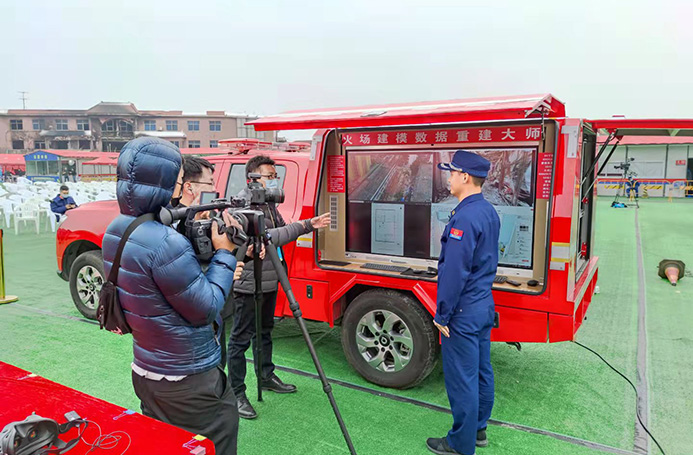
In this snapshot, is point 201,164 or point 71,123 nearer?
point 201,164

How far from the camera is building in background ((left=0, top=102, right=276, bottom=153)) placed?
59.7 metres

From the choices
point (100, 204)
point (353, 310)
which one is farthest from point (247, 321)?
point (100, 204)

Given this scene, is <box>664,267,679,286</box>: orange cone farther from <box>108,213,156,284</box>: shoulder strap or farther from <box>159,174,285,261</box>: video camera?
<box>108,213,156,284</box>: shoulder strap

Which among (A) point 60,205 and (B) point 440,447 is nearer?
(B) point 440,447

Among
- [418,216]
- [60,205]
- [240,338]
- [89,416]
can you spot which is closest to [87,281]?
[240,338]

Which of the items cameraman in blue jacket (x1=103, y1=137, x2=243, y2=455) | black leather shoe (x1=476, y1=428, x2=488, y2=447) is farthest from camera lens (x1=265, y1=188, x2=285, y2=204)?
black leather shoe (x1=476, y1=428, x2=488, y2=447)

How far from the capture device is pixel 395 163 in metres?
4.21

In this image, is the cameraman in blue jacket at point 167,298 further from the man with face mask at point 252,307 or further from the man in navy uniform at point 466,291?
the man in navy uniform at point 466,291

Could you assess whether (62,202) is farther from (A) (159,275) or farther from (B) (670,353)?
(B) (670,353)

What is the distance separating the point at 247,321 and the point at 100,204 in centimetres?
320

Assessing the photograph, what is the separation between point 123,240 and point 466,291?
1.91 metres

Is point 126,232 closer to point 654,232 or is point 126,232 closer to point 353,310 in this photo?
point 353,310

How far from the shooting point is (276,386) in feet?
12.5

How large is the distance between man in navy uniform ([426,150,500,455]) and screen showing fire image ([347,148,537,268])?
0.88m
